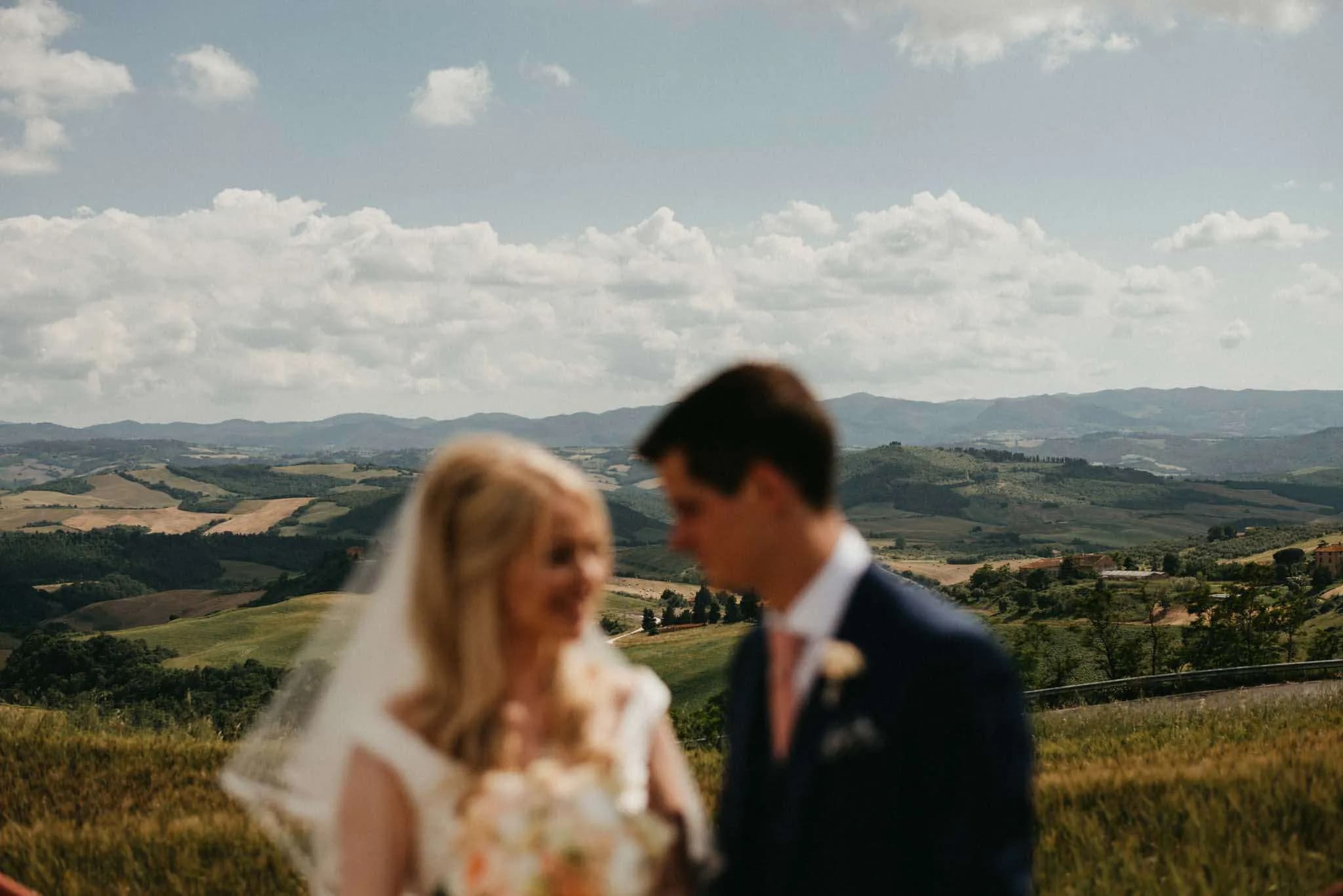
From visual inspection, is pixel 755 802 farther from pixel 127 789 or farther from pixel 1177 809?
pixel 127 789

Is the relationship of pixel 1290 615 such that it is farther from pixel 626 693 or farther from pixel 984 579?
pixel 984 579

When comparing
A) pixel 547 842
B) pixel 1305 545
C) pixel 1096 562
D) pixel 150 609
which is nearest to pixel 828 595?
pixel 547 842

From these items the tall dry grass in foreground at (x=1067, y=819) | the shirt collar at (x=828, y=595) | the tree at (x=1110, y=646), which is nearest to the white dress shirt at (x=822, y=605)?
the shirt collar at (x=828, y=595)

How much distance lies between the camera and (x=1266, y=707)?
13688 millimetres

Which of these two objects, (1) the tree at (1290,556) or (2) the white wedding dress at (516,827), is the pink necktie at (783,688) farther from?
(1) the tree at (1290,556)

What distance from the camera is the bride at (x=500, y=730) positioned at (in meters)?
2.96

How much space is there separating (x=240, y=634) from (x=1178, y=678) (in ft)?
432

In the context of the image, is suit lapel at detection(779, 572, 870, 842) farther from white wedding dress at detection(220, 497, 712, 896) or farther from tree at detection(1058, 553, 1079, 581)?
tree at detection(1058, 553, 1079, 581)

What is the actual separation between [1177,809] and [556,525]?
4.87 meters

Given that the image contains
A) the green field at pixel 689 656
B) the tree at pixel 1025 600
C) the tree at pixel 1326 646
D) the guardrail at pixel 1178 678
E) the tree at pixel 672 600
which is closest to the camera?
the guardrail at pixel 1178 678

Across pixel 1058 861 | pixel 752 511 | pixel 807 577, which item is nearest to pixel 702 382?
pixel 752 511

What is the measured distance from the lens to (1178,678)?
2534 centimetres

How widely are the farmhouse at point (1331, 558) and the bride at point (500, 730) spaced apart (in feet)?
381

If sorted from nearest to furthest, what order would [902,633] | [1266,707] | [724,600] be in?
[902,633] → [1266,707] → [724,600]
